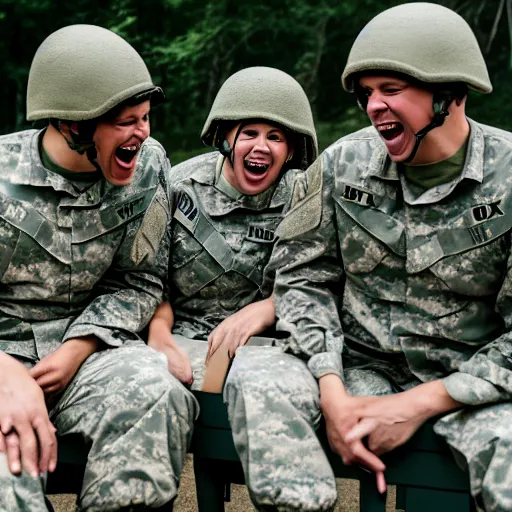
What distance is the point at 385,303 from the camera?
377 centimetres

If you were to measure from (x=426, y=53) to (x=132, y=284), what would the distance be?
57.8 inches

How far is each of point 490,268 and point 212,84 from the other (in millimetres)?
9688

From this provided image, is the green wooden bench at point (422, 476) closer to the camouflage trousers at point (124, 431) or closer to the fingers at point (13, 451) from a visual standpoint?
the camouflage trousers at point (124, 431)

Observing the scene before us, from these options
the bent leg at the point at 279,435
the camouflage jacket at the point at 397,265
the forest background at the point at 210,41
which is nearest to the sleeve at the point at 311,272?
the camouflage jacket at the point at 397,265

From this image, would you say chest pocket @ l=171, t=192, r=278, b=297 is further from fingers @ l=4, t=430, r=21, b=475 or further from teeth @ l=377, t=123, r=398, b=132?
fingers @ l=4, t=430, r=21, b=475

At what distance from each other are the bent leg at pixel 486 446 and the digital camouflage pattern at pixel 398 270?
0.06 feet

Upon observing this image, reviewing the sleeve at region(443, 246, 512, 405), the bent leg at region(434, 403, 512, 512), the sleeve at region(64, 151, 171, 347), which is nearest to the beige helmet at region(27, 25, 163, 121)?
the sleeve at region(64, 151, 171, 347)

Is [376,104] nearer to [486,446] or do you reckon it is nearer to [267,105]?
[267,105]

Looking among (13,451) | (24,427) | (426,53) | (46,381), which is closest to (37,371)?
(46,381)

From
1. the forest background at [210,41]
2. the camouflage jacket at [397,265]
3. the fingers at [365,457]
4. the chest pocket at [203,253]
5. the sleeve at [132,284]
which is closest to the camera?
the fingers at [365,457]

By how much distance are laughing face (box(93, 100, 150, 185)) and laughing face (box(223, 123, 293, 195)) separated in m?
0.73

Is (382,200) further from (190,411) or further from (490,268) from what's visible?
(190,411)

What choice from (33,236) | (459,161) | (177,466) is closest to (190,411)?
(177,466)

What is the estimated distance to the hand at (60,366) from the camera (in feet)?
12.0
